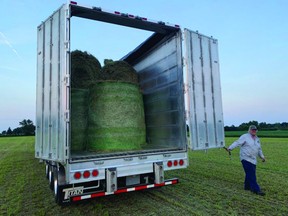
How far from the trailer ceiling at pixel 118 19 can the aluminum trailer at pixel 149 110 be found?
18 mm

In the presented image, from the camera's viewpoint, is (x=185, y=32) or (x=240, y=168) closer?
(x=185, y=32)

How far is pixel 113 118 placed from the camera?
18.6 ft

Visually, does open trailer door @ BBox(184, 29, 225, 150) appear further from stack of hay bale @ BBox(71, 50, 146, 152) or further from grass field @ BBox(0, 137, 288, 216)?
stack of hay bale @ BBox(71, 50, 146, 152)

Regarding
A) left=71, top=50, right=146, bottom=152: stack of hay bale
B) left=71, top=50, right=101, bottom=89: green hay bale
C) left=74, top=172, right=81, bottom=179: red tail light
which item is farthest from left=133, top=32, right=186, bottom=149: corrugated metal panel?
left=74, top=172, right=81, bottom=179: red tail light

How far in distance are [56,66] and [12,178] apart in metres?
5.56

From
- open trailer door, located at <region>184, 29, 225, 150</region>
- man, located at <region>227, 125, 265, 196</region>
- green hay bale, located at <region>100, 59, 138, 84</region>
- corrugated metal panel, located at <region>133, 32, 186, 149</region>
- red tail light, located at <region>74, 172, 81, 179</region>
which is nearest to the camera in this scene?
red tail light, located at <region>74, 172, 81, 179</region>

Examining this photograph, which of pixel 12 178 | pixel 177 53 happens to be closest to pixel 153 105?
pixel 177 53

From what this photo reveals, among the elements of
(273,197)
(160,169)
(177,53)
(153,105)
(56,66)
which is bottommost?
(273,197)

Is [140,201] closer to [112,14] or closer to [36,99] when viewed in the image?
[36,99]

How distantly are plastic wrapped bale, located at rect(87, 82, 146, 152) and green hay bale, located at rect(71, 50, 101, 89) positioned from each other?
2.04 ft

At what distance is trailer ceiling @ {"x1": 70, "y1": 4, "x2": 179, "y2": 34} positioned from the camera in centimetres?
506

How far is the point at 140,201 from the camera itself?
18.1 ft

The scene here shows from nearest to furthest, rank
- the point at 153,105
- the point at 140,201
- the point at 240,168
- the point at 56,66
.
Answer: the point at 56,66 < the point at 140,201 < the point at 153,105 < the point at 240,168

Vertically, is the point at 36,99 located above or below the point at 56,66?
below
